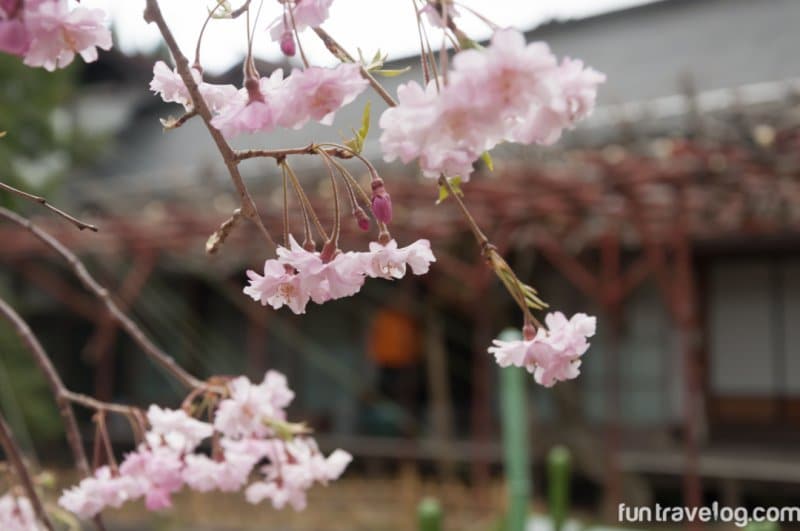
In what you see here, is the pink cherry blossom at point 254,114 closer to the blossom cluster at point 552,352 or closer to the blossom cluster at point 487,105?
the blossom cluster at point 487,105

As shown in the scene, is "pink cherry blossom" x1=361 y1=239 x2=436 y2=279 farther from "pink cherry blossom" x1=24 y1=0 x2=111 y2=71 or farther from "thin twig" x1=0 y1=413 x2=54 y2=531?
"thin twig" x1=0 y1=413 x2=54 y2=531

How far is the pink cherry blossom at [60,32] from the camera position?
49 cm

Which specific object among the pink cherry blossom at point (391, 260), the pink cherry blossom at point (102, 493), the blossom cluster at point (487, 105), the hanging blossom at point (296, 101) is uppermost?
the hanging blossom at point (296, 101)

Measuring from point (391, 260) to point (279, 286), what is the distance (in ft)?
0.23

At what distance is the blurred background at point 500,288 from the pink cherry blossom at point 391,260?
245 centimetres

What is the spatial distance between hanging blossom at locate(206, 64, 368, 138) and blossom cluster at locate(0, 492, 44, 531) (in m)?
0.62

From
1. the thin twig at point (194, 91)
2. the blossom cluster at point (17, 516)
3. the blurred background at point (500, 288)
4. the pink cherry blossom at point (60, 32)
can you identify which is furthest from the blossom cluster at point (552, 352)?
the blurred background at point (500, 288)

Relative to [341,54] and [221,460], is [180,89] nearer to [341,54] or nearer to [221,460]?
[341,54]

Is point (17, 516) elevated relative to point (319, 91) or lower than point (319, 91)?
lower

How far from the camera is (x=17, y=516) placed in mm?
974

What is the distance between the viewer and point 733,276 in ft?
18.9

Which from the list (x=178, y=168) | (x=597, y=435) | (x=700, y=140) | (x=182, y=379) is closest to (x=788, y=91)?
(x=700, y=140)

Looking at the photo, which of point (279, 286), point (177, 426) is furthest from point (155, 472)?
point (279, 286)

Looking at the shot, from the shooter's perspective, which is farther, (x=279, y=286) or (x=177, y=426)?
(x=177, y=426)
